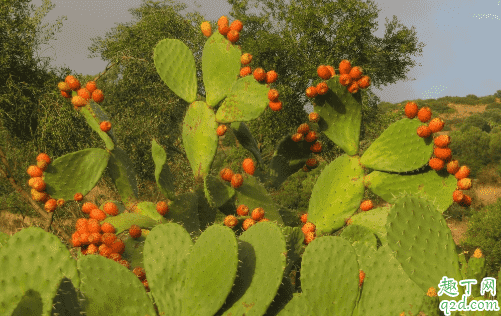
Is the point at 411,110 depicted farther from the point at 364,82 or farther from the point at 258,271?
the point at 258,271

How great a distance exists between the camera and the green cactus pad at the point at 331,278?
140cm

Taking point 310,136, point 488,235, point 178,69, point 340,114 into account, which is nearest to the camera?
point 340,114

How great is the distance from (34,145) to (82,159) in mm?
7123

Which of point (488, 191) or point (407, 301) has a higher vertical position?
point (407, 301)

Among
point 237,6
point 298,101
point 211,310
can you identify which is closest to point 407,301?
point 211,310

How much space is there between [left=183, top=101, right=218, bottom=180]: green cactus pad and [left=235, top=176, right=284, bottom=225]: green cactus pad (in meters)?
0.37

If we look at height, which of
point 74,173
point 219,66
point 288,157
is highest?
point 219,66

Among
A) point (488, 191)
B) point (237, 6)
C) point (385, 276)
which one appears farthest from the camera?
point (488, 191)

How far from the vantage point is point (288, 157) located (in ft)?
9.62

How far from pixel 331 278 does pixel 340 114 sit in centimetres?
132

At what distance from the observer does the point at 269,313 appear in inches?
55.1

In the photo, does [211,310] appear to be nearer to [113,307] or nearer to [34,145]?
[113,307]

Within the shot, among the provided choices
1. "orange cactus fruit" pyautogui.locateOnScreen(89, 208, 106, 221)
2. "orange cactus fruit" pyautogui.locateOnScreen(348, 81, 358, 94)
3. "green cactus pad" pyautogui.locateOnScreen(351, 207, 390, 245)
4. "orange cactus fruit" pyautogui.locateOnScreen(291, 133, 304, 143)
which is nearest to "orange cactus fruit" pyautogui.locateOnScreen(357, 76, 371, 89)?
"orange cactus fruit" pyautogui.locateOnScreen(348, 81, 358, 94)

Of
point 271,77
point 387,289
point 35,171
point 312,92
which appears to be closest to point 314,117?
point 312,92
